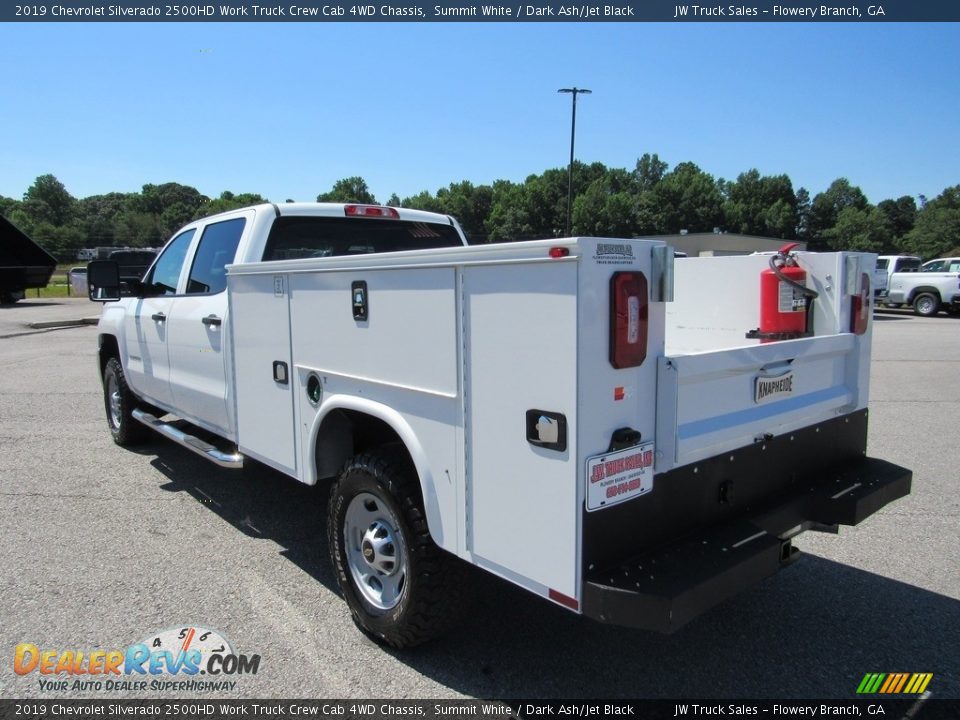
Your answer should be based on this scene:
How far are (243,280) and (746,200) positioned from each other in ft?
377

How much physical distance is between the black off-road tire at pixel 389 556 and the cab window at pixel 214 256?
195 cm

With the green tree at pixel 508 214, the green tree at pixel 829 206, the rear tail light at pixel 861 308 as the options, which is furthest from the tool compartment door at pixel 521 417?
the green tree at pixel 829 206

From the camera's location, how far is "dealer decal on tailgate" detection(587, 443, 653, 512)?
2.18m

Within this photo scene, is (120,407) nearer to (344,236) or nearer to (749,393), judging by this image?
(344,236)

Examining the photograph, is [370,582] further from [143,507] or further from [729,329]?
[143,507]

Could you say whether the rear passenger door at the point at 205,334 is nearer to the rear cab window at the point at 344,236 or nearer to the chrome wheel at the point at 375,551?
the rear cab window at the point at 344,236

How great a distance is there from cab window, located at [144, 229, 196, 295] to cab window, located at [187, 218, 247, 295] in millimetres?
287

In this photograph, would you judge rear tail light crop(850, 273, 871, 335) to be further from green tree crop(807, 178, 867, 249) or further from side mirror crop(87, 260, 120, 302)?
green tree crop(807, 178, 867, 249)

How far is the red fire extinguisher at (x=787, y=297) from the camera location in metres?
3.47

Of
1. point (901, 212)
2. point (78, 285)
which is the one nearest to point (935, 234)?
point (901, 212)

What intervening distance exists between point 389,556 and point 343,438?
2.50ft

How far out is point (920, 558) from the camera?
408cm

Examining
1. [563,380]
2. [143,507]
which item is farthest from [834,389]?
[143,507]

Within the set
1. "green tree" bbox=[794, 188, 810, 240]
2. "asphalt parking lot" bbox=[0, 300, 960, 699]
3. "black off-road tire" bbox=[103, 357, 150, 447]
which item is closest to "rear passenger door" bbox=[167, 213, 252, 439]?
"asphalt parking lot" bbox=[0, 300, 960, 699]
